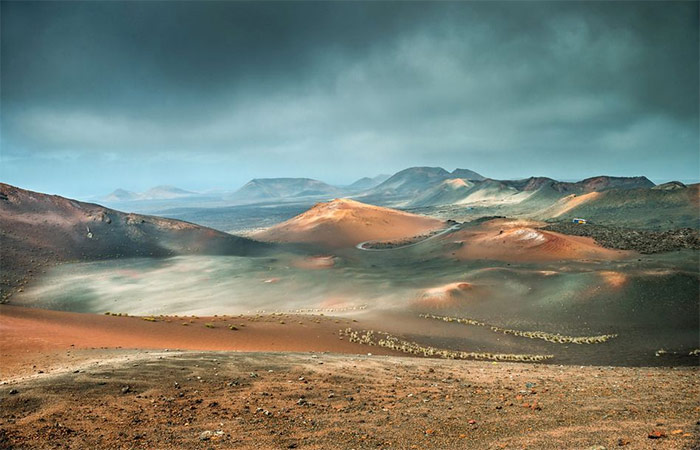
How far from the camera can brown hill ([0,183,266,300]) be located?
50312 millimetres

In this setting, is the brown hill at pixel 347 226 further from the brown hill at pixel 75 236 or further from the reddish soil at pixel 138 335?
the reddish soil at pixel 138 335

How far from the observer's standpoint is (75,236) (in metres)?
59.9

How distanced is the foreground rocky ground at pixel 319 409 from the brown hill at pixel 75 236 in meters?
45.4

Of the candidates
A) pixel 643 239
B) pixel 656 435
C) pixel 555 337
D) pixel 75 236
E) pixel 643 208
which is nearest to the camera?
pixel 656 435

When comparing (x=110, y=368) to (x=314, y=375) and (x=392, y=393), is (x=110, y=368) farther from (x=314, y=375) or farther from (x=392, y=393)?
(x=392, y=393)

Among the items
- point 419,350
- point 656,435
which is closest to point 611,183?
point 419,350

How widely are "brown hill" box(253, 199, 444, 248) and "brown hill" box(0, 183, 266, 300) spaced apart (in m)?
21.3

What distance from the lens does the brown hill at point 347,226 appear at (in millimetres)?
94750

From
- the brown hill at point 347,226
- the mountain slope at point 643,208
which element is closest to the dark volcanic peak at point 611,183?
the mountain slope at point 643,208

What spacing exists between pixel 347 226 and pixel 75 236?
→ 61.6 meters

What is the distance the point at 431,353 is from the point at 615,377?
9109mm

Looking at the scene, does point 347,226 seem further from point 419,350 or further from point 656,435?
point 656,435

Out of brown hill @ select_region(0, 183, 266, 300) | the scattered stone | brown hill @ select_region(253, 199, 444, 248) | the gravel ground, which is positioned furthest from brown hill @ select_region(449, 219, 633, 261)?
the scattered stone

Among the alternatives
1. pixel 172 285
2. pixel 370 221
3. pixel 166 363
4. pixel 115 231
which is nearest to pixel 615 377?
pixel 166 363
